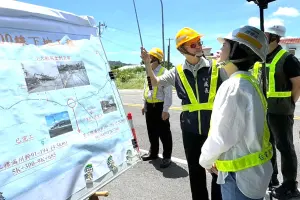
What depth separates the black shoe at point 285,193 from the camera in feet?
11.7

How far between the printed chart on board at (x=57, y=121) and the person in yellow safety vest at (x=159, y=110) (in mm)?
2162

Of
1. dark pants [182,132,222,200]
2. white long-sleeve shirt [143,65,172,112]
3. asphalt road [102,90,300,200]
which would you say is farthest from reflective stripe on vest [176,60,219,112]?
white long-sleeve shirt [143,65,172,112]

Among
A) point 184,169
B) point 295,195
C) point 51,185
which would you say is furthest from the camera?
point 184,169

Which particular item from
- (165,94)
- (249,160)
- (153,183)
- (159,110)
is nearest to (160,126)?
(159,110)

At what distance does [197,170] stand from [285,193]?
1187 millimetres

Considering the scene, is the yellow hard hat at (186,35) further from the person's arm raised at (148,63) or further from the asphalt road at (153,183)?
the asphalt road at (153,183)

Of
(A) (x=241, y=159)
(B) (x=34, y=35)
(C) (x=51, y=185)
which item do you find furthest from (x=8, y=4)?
(A) (x=241, y=159)

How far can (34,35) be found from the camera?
215 cm

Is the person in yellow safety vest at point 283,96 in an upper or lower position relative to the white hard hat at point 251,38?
lower

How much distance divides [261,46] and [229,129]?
1.95 feet

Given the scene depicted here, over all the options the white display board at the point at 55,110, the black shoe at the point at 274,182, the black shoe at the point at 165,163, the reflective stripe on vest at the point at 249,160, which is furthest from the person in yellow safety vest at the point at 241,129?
the black shoe at the point at 165,163

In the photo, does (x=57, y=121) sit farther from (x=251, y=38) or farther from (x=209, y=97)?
(x=209, y=97)

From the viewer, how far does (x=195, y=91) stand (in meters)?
3.04

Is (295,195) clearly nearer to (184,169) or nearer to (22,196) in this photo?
(184,169)
